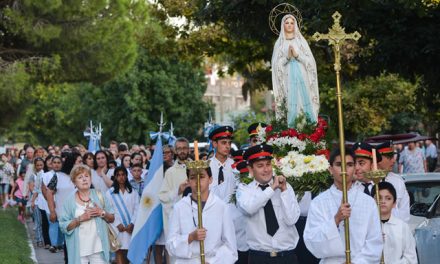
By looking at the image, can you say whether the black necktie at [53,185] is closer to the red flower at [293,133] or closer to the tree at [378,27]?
the tree at [378,27]

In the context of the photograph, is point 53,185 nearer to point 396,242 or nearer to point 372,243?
point 396,242

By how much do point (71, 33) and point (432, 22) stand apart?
19409 millimetres

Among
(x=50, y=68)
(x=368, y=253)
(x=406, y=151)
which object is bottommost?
(x=368, y=253)

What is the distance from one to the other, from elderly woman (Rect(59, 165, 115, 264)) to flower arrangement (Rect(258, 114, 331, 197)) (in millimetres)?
1894

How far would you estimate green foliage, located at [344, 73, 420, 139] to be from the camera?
37875 millimetres

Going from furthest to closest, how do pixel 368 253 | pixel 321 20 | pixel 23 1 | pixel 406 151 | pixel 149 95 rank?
pixel 149 95 < pixel 23 1 < pixel 406 151 < pixel 321 20 < pixel 368 253

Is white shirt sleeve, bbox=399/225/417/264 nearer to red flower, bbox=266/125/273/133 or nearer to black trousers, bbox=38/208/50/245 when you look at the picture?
red flower, bbox=266/125/273/133

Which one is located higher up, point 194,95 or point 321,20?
point 194,95

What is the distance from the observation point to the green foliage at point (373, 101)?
37.9 metres

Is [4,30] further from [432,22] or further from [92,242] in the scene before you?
[92,242]

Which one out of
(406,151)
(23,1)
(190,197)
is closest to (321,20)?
(190,197)

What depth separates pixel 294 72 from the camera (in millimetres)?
14172

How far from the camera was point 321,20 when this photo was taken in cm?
1970

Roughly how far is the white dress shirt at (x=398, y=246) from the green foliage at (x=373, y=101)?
91.1 feet
